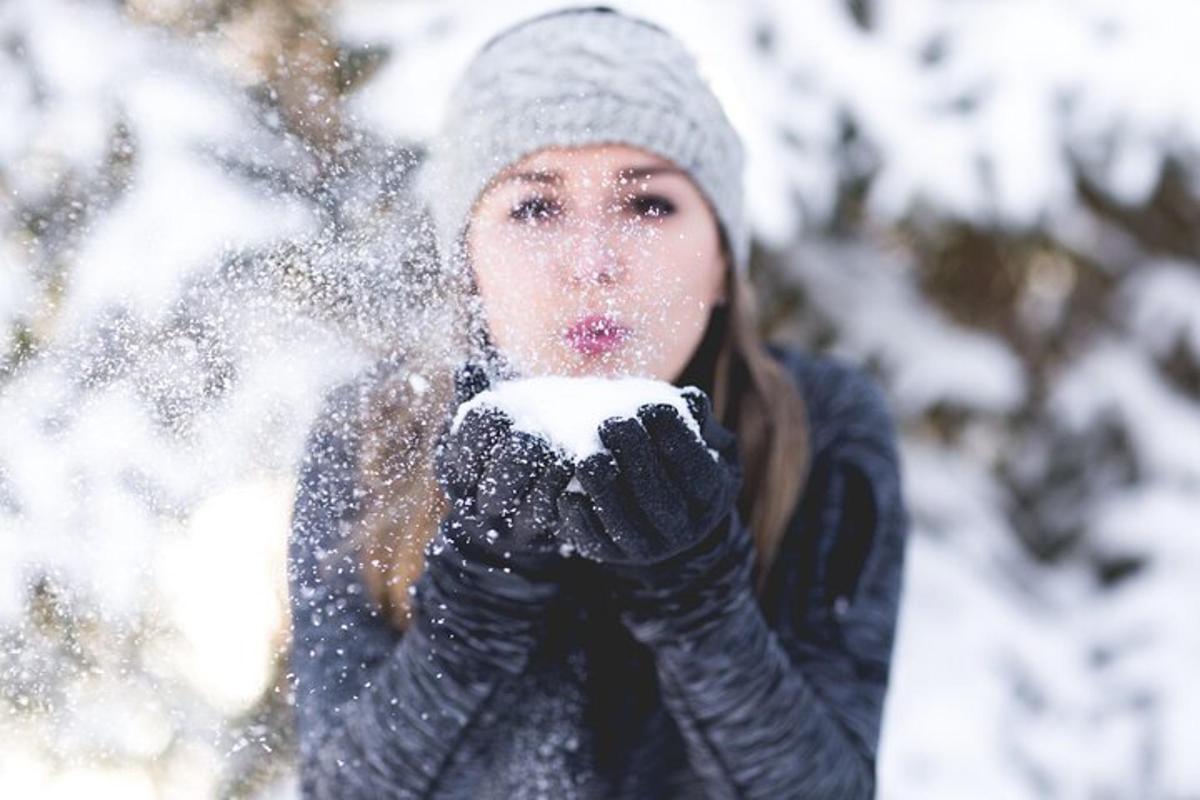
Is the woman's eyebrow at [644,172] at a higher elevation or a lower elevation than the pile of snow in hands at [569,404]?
higher

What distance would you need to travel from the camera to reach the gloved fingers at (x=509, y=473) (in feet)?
2.15

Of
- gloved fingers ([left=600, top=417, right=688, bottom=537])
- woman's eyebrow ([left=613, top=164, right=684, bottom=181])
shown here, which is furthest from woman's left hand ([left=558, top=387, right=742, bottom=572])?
woman's eyebrow ([left=613, top=164, right=684, bottom=181])

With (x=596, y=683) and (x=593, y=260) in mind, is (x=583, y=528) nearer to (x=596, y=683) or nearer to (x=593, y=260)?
(x=593, y=260)

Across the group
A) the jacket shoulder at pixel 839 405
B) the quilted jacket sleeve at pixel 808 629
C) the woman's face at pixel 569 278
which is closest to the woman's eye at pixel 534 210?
the woman's face at pixel 569 278

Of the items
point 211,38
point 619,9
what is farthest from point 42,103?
point 619,9

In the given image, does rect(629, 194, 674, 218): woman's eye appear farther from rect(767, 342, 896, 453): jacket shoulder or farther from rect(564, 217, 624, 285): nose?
rect(767, 342, 896, 453): jacket shoulder

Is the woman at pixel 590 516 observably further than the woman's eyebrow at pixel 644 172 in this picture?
No

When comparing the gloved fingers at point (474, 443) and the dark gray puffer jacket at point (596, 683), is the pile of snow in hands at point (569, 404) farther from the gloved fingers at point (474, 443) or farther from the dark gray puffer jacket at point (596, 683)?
the dark gray puffer jacket at point (596, 683)

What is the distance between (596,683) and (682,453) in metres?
0.44

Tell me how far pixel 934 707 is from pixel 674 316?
1.58m

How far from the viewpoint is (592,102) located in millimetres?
910

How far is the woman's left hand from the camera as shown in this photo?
677 mm

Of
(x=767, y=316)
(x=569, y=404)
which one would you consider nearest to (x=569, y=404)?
(x=569, y=404)

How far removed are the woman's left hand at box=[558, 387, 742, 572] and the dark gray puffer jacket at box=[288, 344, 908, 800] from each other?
12cm
